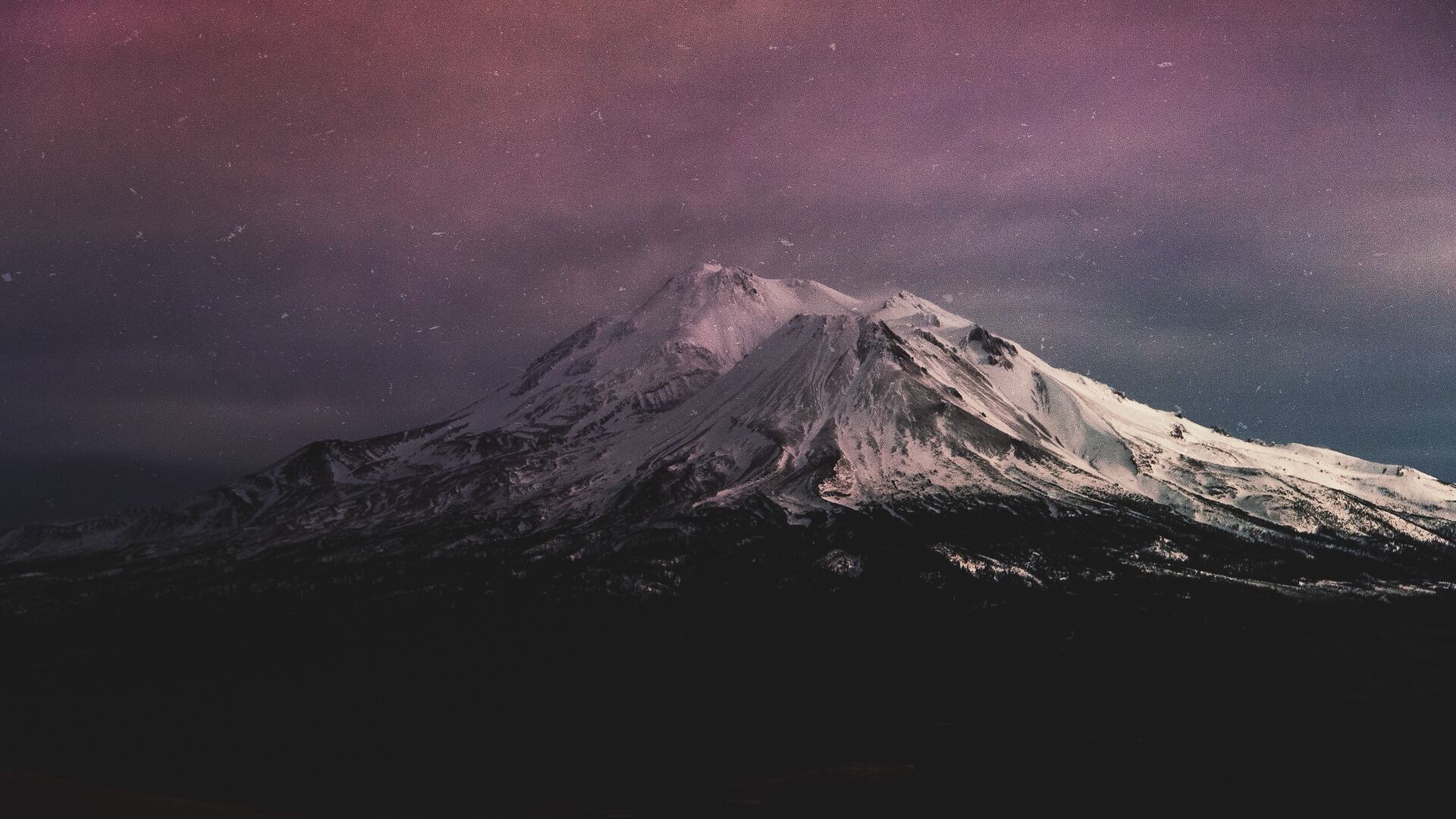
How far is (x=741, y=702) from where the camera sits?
9288cm

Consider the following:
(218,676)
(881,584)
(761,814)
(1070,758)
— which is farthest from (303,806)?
(881,584)

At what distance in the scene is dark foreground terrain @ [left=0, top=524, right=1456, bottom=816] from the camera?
187ft

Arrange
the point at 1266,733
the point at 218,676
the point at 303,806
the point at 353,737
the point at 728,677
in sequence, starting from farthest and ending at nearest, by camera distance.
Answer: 1. the point at 218,676
2. the point at 728,677
3. the point at 353,737
4. the point at 1266,733
5. the point at 303,806

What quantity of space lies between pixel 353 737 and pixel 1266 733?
79.1 meters

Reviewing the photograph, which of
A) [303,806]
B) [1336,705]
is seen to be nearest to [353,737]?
[303,806]

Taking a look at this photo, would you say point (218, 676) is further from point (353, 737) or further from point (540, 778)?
point (540, 778)

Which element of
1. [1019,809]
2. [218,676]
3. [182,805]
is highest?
[182,805]

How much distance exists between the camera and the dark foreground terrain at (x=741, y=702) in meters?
56.9

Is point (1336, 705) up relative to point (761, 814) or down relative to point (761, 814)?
down

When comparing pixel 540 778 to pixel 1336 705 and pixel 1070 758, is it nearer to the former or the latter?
pixel 1070 758

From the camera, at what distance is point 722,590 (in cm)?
18225

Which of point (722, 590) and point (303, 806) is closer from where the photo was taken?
point (303, 806)

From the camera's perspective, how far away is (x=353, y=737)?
85188 millimetres

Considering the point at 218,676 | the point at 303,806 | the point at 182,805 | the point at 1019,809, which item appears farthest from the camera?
the point at 218,676
